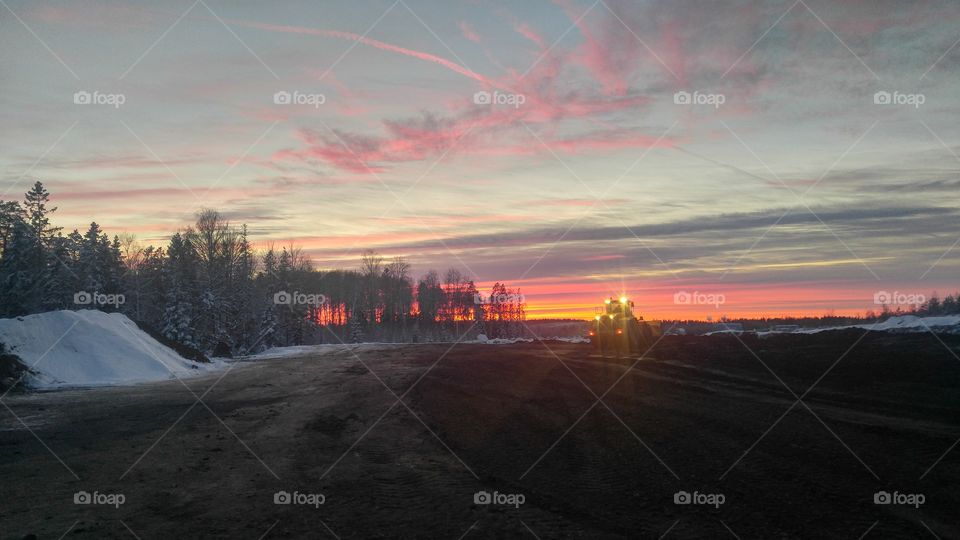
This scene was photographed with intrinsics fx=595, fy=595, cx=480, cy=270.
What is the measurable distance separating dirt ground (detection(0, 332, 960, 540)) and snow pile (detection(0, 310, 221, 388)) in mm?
7384

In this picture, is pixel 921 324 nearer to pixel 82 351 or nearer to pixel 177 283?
pixel 82 351

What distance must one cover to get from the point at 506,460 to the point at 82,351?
28.3 meters

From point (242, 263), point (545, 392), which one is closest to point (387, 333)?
point (242, 263)

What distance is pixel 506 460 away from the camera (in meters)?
10.3

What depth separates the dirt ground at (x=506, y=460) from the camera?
23.6 ft

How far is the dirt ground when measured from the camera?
23.6ft

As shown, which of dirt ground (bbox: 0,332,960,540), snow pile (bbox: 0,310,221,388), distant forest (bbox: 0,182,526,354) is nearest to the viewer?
dirt ground (bbox: 0,332,960,540)

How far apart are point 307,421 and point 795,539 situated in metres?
11.5

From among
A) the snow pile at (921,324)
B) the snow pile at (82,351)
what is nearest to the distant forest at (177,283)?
the snow pile at (82,351)

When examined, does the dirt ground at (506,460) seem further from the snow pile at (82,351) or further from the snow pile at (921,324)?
the snow pile at (921,324)

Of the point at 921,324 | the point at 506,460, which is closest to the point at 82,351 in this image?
the point at 506,460

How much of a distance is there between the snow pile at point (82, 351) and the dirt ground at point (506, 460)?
24.2 ft

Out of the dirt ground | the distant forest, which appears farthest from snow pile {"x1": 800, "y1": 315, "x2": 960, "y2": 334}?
the distant forest

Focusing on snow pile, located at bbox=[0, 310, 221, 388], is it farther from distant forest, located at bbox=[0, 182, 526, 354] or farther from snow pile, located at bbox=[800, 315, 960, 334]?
snow pile, located at bbox=[800, 315, 960, 334]
